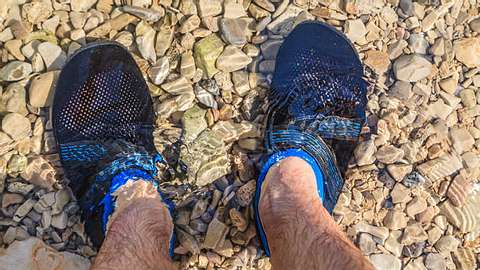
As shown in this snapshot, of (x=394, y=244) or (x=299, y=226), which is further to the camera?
(x=394, y=244)

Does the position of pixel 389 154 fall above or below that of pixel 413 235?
above

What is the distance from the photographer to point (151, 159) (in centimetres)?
270

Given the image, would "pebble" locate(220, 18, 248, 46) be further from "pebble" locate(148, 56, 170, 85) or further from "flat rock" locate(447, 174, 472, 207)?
"flat rock" locate(447, 174, 472, 207)

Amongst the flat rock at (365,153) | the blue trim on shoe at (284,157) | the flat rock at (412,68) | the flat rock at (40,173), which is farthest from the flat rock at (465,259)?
the flat rock at (40,173)

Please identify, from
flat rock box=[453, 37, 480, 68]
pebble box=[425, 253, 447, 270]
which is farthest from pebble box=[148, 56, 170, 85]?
pebble box=[425, 253, 447, 270]

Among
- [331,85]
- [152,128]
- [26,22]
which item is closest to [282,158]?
[331,85]

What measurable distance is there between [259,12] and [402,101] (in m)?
0.90

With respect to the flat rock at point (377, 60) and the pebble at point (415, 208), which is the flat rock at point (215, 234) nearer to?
the pebble at point (415, 208)

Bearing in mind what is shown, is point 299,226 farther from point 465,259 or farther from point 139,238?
Result: point 465,259

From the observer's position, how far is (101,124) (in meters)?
2.73

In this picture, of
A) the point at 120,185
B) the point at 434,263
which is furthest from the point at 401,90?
the point at 120,185

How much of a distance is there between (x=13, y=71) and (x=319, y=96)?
5.08 ft

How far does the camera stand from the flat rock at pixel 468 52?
2887 mm

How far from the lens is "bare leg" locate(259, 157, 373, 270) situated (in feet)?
6.65
